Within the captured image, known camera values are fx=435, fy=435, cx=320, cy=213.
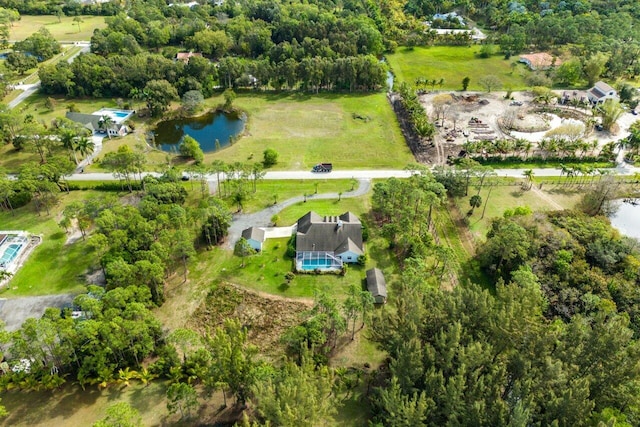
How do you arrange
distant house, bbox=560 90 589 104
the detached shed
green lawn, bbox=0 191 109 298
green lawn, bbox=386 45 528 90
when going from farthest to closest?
green lawn, bbox=386 45 528 90 → distant house, bbox=560 90 589 104 → green lawn, bbox=0 191 109 298 → the detached shed

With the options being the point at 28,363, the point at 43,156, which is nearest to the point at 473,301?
the point at 28,363

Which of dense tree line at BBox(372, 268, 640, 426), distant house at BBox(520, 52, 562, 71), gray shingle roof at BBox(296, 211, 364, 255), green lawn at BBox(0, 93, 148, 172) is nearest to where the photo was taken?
dense tree line at BBox(372, 268, 640, 426)

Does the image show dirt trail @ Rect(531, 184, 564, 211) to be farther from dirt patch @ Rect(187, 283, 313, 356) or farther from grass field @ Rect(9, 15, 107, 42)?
grass field @ Rect(9, 15, 107, 42)

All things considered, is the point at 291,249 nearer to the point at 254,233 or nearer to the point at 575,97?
the point at 254,233

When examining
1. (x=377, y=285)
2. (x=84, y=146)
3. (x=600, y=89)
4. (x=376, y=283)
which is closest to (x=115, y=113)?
(x=84, y=146)

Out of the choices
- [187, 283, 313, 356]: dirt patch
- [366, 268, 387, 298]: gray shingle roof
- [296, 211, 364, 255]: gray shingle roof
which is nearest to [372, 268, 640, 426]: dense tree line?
[366, 268, 387, 298]: gray shingle roof
